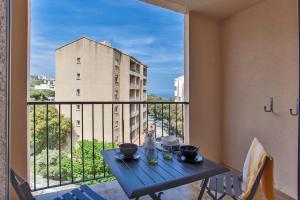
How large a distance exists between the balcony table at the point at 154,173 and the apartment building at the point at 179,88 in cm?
182

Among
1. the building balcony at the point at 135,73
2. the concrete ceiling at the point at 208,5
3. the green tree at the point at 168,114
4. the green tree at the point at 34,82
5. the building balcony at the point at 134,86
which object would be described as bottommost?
the green tree at the point at 168,114

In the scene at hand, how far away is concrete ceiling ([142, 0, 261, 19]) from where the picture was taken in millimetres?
2815

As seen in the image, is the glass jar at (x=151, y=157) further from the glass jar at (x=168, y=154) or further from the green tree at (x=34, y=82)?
the green tree at (x=34, y=82)

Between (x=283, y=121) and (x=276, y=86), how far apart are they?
1.48 ft

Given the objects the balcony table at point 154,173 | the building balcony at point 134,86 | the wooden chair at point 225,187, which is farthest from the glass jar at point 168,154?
the building balcony at point 134,86

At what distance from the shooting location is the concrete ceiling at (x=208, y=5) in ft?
9.24

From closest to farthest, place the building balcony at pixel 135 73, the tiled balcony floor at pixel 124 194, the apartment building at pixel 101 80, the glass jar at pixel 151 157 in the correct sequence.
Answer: the glass jar at pixel 151 157 < the tiled balcony floor at pixel 124 194 < the apartment building at pixel 101 80 < the building balcony at pixel 135 73

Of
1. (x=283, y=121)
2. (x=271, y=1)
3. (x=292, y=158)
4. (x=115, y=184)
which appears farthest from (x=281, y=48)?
(x=115, y=184)

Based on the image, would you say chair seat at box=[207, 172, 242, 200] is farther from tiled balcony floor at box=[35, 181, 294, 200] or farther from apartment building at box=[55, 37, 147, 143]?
apartment building at box=[55, 37, 147, 143]

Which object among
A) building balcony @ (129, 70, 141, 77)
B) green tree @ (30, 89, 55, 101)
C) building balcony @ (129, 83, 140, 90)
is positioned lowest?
green tree @ (30, 89, 55, 101)

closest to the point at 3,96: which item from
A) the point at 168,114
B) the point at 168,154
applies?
the point at 168,154

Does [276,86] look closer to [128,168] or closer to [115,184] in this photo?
[128,168]

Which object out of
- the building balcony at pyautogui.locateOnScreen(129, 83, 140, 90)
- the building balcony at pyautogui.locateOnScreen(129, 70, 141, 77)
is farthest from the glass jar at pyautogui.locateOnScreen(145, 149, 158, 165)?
the building balcony at pyautogui.locateOnScreen(129, 70, 141, 77)

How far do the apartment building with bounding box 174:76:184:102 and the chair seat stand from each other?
1.59 metres
